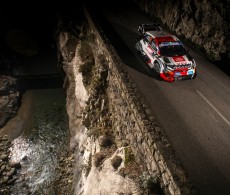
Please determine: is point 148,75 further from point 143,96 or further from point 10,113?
point 10,113

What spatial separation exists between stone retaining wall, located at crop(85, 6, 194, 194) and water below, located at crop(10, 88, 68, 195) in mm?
6876

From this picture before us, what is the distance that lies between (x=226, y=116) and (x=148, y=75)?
518cm

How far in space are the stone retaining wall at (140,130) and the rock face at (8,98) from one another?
11.5m

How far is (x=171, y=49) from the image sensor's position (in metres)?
15.7

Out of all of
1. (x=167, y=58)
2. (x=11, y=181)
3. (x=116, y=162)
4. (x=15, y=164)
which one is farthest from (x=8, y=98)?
(x=167, y=58)

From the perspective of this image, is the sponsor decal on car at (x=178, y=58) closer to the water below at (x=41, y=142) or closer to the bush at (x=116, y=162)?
the bush at (x=116, y=162)

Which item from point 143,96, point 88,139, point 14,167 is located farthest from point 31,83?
point 143,96

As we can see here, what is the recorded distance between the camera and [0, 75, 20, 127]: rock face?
74.8 feet

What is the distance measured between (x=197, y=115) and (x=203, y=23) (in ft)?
32.8

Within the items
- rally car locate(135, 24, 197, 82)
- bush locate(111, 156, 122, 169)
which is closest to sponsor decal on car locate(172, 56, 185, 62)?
rally car locate(135, 24, 197, 82)

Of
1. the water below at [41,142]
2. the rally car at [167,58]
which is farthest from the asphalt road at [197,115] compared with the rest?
the water below at [41,142]

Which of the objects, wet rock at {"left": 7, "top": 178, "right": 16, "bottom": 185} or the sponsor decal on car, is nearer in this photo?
the sponsor decal on car

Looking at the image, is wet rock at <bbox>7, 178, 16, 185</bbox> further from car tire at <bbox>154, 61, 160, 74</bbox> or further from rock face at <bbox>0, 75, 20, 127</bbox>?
car tire at <bbox>154, 61, 160, 74</bbox>

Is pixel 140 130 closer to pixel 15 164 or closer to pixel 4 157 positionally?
pixel 15 164
